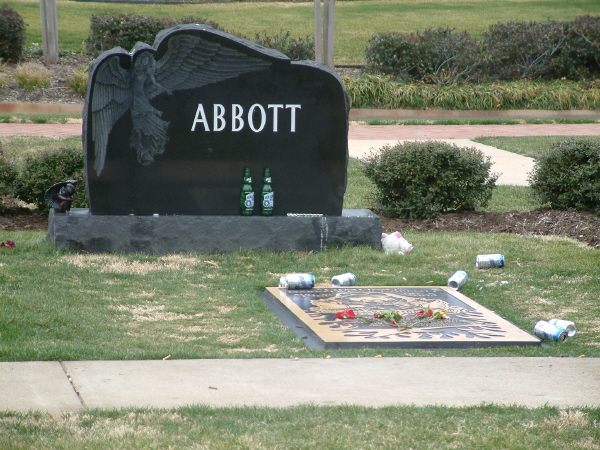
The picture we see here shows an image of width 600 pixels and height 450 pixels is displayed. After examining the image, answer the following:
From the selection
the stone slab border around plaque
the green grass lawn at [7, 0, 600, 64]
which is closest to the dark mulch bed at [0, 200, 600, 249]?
the stone slab border around plaque

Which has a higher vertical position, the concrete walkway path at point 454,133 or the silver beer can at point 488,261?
the silver beer can at point 488,261

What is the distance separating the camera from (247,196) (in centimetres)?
779

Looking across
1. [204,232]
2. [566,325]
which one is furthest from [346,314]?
[204,232]

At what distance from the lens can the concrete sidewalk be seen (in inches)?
169

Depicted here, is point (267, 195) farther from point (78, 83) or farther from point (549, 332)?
point (78, 83)

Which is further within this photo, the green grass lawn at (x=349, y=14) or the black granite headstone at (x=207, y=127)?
the green grass lawn at (x=349, y=14)

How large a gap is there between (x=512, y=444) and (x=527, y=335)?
1930mm

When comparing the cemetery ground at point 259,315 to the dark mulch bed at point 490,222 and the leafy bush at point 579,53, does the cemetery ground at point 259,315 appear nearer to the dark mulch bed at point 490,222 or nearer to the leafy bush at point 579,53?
the dark mulch bed at point 490,222

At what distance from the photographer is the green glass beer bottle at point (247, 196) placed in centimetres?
780

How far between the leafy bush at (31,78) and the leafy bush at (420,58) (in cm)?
889

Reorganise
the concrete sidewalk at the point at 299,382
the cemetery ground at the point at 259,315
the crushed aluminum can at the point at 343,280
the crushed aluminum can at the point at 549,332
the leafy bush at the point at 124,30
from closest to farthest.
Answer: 1. the cemetery ground at the point at 259,315
2. the concrete sidewalk at the point at 299,382
3. the crushed aluminum can at the point at 549,332
4. the crushed aluminum can at the point at 343,280
5. the leafy bush at the point at 124,30

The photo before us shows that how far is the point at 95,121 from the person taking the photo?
7531mm

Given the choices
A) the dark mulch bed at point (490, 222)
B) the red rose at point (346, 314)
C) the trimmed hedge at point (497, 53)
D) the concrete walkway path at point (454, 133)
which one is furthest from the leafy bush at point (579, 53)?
the red rose at point (346, 314)

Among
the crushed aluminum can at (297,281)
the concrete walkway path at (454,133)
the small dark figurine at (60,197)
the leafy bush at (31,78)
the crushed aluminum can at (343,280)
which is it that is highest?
the small dark figurine at (60,197)
